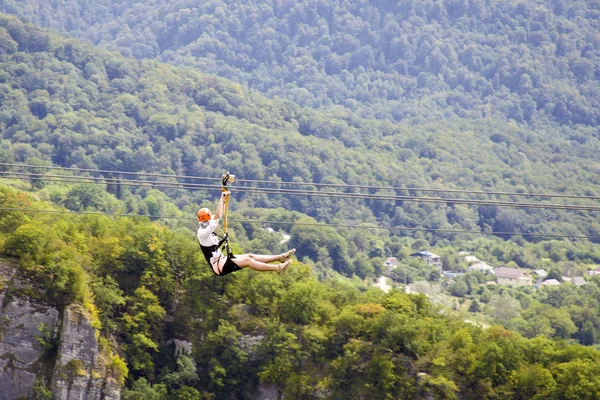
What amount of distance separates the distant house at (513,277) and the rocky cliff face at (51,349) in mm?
96094

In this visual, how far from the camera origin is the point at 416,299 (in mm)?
58688

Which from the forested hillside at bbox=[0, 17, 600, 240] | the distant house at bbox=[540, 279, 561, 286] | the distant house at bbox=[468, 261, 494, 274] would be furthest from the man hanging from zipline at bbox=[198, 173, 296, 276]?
the distant house at bbox=[468, 261, 494, 274]

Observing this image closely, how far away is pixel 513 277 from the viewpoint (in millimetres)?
145625

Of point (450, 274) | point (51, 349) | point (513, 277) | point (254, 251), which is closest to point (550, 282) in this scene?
point (513, 277)

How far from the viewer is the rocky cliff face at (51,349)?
52188 millimetres

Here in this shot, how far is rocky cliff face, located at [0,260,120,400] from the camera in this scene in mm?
52188

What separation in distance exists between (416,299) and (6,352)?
2027cm

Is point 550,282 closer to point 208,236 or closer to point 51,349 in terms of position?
point 51,349

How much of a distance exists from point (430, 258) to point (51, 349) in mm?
100578

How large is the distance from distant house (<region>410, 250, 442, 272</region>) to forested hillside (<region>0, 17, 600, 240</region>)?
13767 mm

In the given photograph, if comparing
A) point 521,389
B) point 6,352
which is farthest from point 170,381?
point 521,389

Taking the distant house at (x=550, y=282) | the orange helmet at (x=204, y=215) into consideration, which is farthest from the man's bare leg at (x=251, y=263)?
the distant house at (x=550, y=282)

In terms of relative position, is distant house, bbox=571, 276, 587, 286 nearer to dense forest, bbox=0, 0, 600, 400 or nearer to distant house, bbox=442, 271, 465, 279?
dense forest, bbox=0, 0, 600, 400

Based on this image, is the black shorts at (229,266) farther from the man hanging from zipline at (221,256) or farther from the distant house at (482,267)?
the distant house at (482,267)
